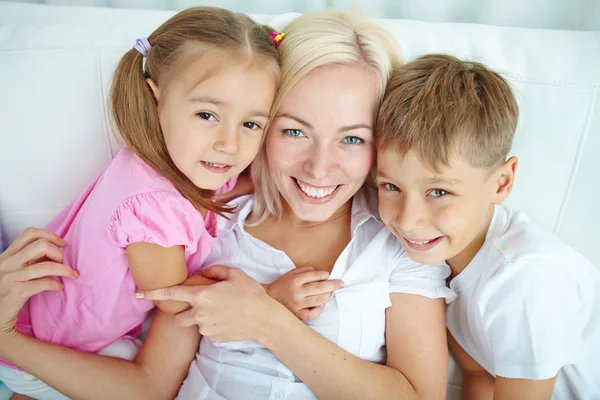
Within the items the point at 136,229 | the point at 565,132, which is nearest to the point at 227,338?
the point at 136,229

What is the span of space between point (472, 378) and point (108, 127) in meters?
1.19

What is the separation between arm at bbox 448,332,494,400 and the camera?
54.6 inches

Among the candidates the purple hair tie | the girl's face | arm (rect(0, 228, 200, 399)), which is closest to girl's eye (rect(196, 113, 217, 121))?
the girl's face

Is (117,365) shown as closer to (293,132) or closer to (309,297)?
(309,297)

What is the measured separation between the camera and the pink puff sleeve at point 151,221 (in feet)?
3.86

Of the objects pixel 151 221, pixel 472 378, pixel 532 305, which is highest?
pixel 151 221

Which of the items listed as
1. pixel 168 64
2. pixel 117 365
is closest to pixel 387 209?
pixel 168 64

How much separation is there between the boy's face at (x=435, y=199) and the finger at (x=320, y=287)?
0.60 feet

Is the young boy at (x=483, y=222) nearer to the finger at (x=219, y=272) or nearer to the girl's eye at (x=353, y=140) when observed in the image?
the girl's eye at (x=353, y=140)

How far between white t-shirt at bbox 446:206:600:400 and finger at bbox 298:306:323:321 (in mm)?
342

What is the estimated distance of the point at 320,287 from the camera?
4.08 ft

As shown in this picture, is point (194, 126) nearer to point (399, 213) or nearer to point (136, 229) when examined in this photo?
point (136, 229)

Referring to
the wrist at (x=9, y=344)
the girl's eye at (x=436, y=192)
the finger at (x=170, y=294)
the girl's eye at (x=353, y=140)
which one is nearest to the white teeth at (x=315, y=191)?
the girl's eye at (x=353, y=140)

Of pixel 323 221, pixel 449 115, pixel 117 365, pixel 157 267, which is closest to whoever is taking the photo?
pixel 449 115
